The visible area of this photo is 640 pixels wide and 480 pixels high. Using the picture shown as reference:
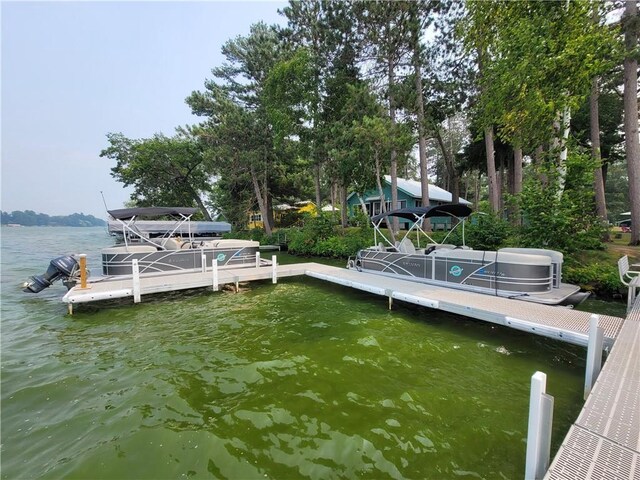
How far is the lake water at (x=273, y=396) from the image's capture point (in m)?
2.92

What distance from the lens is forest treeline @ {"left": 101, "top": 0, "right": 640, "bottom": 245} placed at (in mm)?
8844

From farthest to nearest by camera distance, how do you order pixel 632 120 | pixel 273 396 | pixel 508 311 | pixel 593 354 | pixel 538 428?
1. pixel 632 120
2. pixel 508 311
3. pixel 273 396
4. pixel 593 354
5. pixel 538 428

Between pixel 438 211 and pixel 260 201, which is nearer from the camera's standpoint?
pixel 438 211

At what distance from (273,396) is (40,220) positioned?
194m

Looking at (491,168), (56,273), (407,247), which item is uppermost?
(491,168)

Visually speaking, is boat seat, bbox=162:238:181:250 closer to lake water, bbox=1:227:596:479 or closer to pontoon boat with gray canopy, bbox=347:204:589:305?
lake water, bbox=1:227:596:479

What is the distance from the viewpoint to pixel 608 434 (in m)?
2.36

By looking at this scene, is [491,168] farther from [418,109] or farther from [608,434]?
[608,434]

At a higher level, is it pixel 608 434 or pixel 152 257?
pixel 152 257

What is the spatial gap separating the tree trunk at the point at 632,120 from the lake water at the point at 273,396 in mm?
8810

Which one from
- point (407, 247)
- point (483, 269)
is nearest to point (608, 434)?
point (483, 269)

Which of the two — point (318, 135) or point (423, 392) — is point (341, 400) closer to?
point (423, 392)

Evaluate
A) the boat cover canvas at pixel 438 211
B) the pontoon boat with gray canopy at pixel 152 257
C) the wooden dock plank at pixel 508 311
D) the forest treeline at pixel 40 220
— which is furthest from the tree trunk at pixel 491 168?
the forest treeline at pixel 40 220

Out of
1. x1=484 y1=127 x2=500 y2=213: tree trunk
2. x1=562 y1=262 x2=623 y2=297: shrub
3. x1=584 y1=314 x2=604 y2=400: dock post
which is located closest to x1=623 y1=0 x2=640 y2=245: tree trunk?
x1=562 y1=262 x2=623 y2=297: shrub
